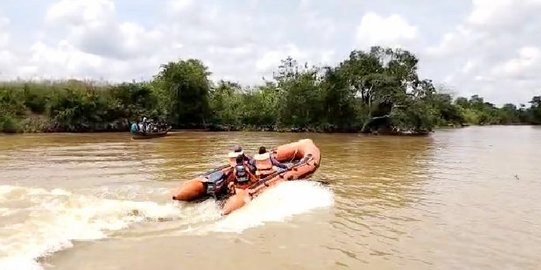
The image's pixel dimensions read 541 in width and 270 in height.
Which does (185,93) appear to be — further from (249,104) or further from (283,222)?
(283,222)

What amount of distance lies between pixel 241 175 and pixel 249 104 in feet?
111

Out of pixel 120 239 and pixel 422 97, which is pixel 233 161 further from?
pixel 422 97

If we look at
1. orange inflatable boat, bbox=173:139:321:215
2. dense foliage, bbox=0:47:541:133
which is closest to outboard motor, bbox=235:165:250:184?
orange inflatable boat, bbox=173:139:321:215

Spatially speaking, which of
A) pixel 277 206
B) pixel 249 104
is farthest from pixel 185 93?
pixel 277 206

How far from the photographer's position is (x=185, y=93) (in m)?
40.3

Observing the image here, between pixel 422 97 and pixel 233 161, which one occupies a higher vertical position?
pixel 422 97

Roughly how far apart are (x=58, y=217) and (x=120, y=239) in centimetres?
174

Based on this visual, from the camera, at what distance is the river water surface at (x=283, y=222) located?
7.06 metres

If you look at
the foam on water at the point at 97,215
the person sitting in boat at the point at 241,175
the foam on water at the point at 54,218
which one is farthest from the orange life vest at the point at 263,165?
the foam on water at the point at 54,218

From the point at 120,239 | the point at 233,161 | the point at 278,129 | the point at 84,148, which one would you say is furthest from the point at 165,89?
the point at 120,239

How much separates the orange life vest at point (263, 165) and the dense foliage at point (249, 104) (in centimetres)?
2583

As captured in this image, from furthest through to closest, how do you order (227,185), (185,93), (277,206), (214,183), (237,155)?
(185,93), (227,185), (214,183), (237,155), (277,206)

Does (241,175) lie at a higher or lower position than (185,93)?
lower

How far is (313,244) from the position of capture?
779 centimetres
